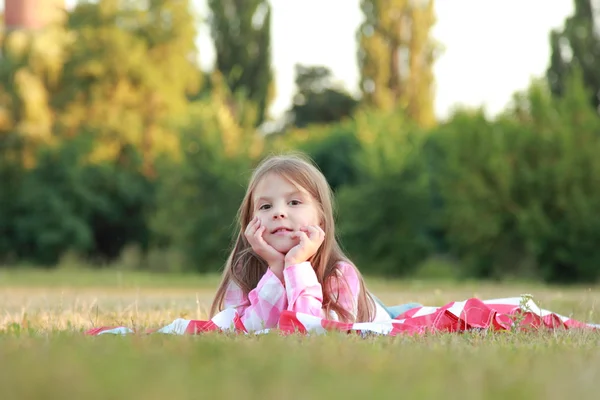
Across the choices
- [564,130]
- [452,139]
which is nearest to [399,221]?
[452,139]

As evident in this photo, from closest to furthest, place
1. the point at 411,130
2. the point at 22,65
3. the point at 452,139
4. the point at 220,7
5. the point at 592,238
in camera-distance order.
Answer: the point at 592,238 < the point at 452,139 < the point at 411,130 < the point at 22,65 < the point at 220,7

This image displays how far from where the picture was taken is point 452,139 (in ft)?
59.7

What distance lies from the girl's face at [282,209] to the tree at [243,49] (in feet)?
101

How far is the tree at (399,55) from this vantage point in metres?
32.7

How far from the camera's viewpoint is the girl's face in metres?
4.73

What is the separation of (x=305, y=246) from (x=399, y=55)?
29358 mm

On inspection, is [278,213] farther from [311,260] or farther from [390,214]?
[390,214]

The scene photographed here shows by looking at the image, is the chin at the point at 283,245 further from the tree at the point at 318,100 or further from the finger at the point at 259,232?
the tree at the point at 318,100

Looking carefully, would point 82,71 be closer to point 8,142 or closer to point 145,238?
point 8,142

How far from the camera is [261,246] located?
469 cm

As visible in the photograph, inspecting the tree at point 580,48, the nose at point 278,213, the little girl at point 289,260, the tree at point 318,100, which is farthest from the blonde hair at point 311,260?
the tree at point 318,100

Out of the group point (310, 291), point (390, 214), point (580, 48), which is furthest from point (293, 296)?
point (580, 48)

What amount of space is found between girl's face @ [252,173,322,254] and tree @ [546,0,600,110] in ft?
84.3

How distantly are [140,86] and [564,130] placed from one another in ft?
42.6
